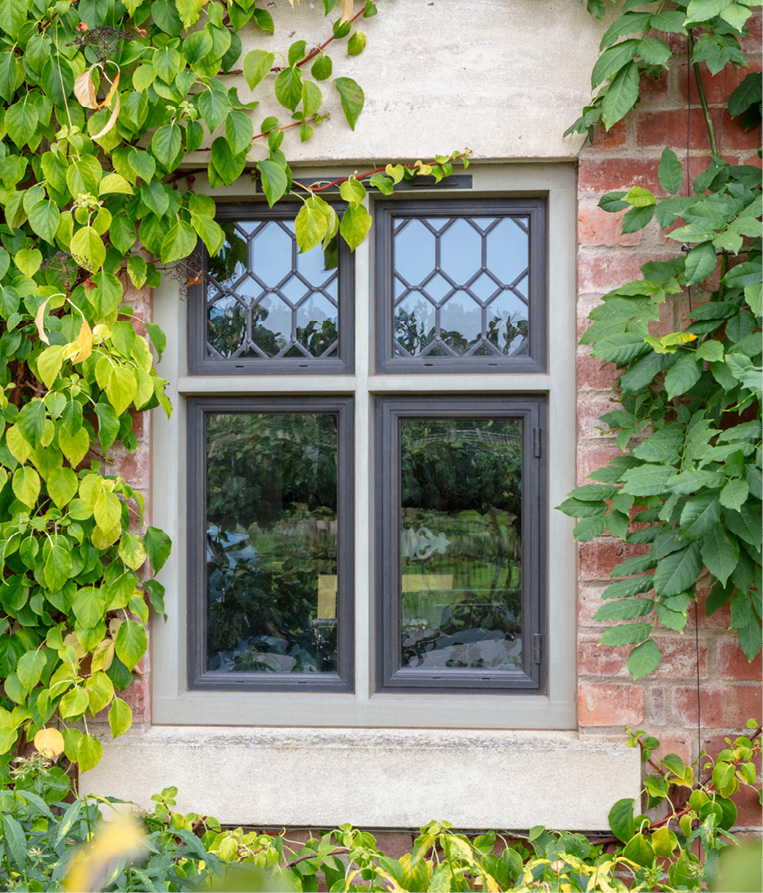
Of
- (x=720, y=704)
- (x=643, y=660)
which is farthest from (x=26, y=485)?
(x=720, y=704)

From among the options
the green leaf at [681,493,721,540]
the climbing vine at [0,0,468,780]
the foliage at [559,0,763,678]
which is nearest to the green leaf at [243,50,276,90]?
the climbing vine at [0,0,468,780]

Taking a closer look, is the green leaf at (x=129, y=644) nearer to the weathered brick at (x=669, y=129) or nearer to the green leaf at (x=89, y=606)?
the green leaf at (x=89, y=606)

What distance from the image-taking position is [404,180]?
6.15ft

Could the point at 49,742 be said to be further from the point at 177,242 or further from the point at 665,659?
the point at 665,659

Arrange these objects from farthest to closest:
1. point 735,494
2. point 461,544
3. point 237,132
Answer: point 461,544 < point 237,132 < point 735,494

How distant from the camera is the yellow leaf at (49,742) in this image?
1.71 meters

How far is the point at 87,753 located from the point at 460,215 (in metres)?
1.66

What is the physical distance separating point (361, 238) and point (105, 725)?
1.42 meters

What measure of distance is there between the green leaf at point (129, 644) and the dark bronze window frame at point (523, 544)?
2.00ft

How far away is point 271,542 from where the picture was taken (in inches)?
76.9

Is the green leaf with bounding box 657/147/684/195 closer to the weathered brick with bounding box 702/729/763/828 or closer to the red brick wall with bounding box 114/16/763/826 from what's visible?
the red brick wall with bounding box 114/16/763/826

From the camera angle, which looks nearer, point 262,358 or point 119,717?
point 119,717

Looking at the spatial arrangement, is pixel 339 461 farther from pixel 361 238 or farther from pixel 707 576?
pixel 707 576

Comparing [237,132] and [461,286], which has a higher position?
[237,132]
